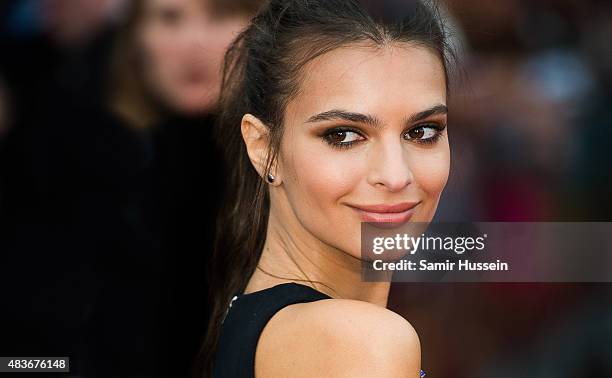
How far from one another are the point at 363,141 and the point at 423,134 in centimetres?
16

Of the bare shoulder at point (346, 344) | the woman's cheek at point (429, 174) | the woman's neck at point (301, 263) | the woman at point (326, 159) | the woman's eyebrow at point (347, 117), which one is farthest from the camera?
the woman's neck at point (301, 263)

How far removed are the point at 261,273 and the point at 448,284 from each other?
6.03 ft

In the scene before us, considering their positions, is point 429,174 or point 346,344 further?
point 429,174

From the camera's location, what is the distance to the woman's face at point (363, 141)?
6.06 feet

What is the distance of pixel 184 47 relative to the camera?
3.16 meters

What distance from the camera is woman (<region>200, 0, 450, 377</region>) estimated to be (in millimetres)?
1718

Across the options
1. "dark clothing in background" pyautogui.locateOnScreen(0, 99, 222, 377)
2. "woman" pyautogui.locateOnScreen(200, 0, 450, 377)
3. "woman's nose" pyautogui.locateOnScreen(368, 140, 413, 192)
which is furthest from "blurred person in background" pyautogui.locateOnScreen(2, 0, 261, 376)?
"woman's nose" pyautogui.locateOnScreen(368, 140, 413, 192)

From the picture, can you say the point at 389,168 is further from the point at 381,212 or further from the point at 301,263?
the point at 301,263

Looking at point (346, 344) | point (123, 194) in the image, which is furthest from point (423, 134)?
point (123, 194)

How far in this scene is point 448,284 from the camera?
377cm

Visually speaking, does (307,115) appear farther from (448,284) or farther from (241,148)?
(448,284)

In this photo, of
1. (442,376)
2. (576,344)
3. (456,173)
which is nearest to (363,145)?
(456,173)

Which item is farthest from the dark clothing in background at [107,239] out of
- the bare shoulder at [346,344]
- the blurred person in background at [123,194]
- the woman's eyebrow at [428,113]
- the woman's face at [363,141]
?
the bare shoulder at [346,344]

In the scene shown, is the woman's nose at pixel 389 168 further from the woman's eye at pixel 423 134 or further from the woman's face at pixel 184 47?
the woman's face at pixel 184 47
